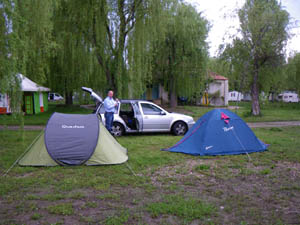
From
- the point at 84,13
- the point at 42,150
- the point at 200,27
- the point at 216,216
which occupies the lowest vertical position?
the point at 216,216

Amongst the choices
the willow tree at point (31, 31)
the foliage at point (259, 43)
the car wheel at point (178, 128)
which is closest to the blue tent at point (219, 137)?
the car wheel at point (178, 128)

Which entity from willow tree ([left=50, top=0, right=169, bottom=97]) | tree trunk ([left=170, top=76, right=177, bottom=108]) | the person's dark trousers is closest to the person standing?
the person's dark trousers

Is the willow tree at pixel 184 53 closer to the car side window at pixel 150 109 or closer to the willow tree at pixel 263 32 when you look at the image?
the willow tree at pixel 263 32

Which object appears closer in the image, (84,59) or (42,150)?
(42,150)

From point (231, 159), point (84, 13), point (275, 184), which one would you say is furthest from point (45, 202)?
point (84, 13)

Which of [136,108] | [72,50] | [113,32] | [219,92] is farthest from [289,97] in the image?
[136,108]

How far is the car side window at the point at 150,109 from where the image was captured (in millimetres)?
12250

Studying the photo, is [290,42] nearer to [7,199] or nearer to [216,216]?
[216,216]

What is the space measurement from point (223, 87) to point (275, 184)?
1319 inches

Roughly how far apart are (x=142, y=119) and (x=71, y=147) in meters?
5.13

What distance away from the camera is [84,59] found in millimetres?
18391

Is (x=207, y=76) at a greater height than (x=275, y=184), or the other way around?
(x=207, y=76)

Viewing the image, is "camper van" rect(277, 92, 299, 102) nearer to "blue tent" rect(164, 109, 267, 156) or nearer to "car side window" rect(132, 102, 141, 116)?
"car side window" rect(132, 102, 141, 116)

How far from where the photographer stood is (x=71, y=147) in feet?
23.5
